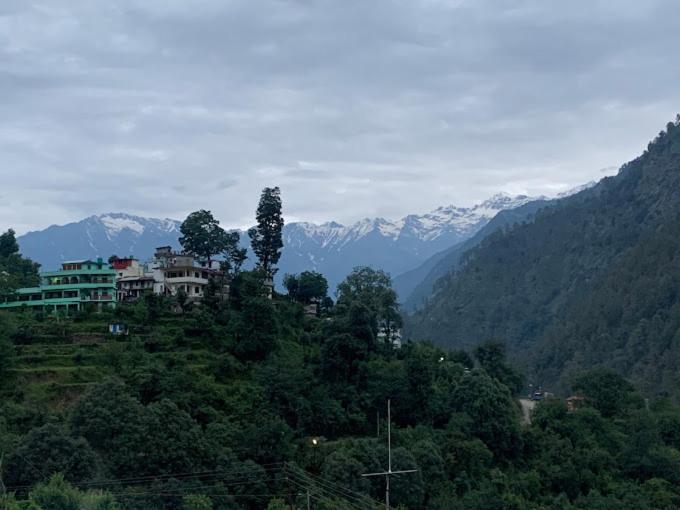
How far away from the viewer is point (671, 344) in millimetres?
58156

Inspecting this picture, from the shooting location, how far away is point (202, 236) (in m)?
43.3

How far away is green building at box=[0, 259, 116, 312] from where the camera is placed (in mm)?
38719

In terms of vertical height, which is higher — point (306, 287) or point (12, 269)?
point (12, 269)

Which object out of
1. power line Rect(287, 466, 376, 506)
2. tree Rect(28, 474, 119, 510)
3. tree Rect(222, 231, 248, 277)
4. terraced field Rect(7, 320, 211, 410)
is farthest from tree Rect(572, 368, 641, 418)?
tree Rect(28, 474, 119, 510)

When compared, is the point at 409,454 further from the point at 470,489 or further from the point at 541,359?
the point at 541,359

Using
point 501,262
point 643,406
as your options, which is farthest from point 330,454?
point 501,262

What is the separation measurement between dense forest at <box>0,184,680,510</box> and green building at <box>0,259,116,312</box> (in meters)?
1.99

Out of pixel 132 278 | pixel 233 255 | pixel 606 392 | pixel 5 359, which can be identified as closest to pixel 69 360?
pixel 5 359

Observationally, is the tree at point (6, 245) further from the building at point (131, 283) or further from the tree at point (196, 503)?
the tree at point (196, 503)

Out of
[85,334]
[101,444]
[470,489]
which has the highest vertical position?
[85,334]

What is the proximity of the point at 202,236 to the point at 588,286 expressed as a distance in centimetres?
4574

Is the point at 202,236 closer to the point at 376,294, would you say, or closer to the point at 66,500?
the point at 376,294

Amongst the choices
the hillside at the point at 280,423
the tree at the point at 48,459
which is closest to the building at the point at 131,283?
the hillside at the point at 280,423

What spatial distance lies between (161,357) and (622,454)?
56.9 ft
